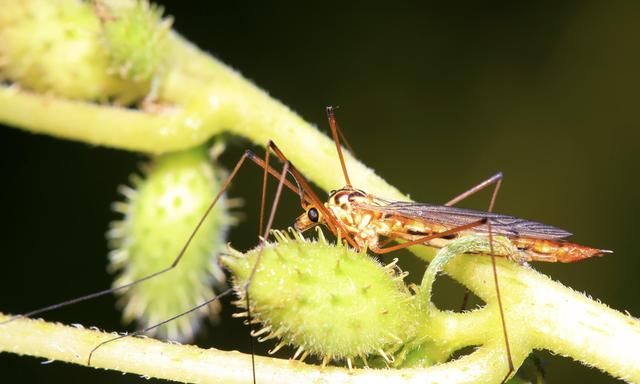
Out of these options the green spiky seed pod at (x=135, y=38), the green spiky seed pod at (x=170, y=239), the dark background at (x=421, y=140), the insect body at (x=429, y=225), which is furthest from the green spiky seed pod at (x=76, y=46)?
the dark background at (x=421, y=140)

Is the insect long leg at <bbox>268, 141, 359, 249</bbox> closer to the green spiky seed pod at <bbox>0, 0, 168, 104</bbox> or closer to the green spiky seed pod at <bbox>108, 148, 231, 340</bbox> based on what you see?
the green spiky seed pod at <bbox>108, 148, 231, 340</bbox>

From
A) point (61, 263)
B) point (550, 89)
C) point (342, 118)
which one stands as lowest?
point (61, 263)

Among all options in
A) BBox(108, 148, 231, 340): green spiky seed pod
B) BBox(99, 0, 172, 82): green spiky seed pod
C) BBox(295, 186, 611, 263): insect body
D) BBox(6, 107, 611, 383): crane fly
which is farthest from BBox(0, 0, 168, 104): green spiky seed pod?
BBox(295, 186, 611, 263): insect body

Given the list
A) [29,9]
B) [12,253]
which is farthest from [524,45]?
[29,9]

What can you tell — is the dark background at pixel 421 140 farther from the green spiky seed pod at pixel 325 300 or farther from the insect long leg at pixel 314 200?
the green spiky seed pod at pixel 325 300

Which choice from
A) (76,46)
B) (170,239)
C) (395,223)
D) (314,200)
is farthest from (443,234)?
(76,46)

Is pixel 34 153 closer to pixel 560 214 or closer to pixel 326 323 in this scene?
pixel 560 214
